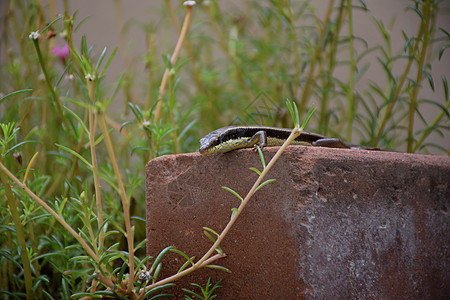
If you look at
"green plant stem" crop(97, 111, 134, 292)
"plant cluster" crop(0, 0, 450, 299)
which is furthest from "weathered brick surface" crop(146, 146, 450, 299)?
"green plant stem" crop(97, 111, 134, 292)

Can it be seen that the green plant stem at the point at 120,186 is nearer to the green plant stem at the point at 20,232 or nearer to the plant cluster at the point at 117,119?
the plant cluster at the point at 117,119

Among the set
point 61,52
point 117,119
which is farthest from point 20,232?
point 117,119

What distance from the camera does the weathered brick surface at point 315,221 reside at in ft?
4.47

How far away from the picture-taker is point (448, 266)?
1.73m

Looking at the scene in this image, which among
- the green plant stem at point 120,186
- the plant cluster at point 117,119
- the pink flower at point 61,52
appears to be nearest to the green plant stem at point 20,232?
the plant cluster at point 117,119

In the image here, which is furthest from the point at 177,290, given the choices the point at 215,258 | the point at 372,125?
the point at 372,125

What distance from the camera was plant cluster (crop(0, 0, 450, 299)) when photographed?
141cm

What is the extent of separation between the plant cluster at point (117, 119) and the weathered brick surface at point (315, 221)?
9 cm

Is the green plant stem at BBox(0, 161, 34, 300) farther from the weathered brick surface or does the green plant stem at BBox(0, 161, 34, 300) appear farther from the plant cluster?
the weathered brick surface

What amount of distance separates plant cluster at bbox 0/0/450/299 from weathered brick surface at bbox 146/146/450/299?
0.09 m

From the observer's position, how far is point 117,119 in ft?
11.5

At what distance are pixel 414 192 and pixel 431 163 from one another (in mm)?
150

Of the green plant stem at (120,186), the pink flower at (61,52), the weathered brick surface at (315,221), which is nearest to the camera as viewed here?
the green plant stem at (120,186)

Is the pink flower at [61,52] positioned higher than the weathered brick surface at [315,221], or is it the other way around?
the pink flower at [61,52]
